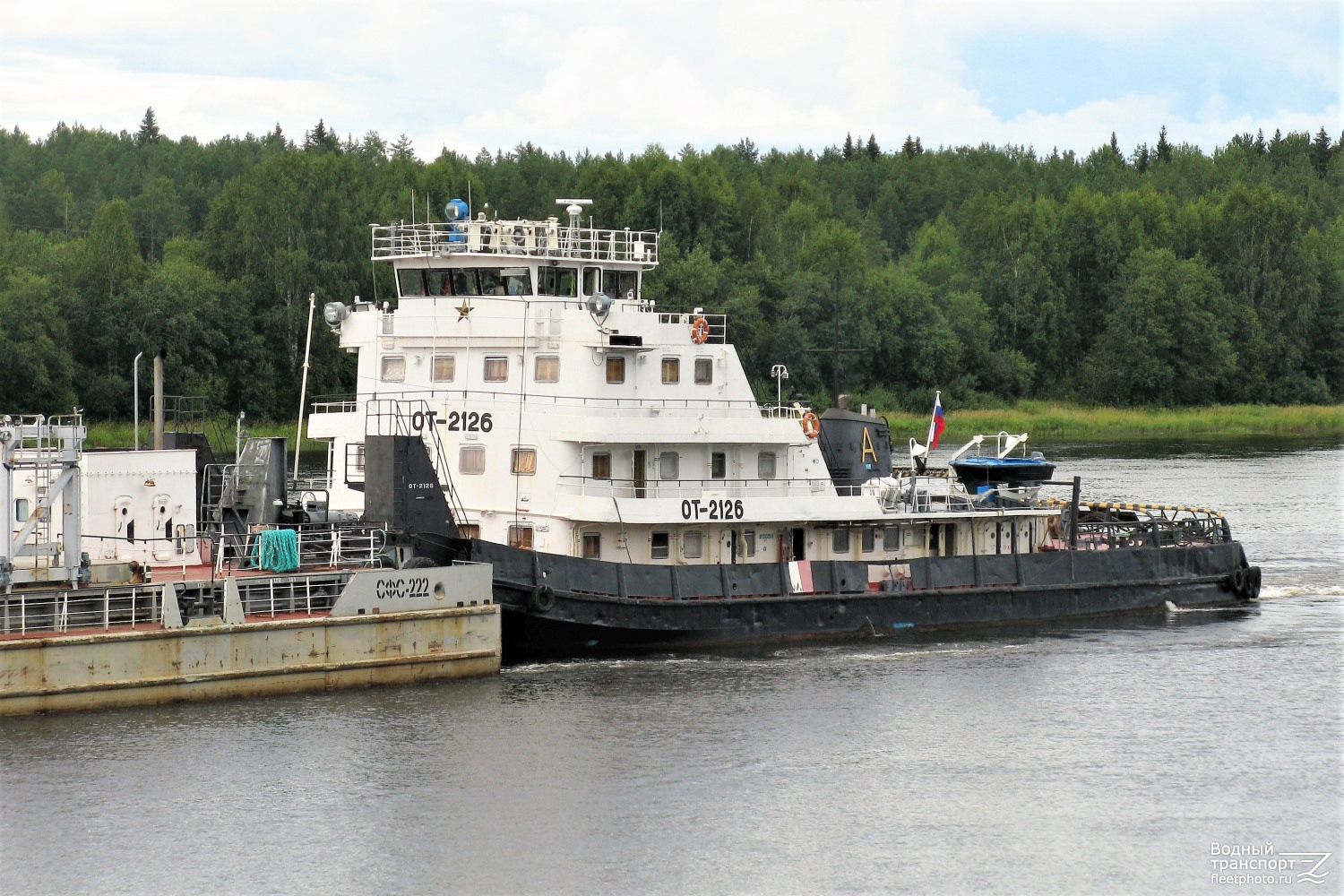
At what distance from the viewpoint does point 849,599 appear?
27.9 metres

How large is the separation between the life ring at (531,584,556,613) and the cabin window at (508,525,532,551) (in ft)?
4.53

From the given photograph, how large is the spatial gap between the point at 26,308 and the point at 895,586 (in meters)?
43.0

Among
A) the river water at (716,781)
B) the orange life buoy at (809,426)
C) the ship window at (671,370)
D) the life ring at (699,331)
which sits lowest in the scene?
the river water at (716,781)

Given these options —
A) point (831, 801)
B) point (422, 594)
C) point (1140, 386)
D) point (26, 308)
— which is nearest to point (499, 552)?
point (422, 594)

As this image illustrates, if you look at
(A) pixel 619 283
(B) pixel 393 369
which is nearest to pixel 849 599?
(A) pixel 619 283

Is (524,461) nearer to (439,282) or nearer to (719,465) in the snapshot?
(719,465)

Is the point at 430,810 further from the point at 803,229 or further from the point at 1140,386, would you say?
the point at 803,229

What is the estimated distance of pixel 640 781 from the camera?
66.8 ft

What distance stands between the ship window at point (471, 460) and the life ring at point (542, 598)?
2.52 m

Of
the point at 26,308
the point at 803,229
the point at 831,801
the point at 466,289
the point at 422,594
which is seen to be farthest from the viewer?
the point at 803,229

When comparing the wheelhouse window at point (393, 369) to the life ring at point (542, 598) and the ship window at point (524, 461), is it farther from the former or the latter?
the life ring at point (542, 598)

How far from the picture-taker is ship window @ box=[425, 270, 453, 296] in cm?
2739

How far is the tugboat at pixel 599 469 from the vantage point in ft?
84.0

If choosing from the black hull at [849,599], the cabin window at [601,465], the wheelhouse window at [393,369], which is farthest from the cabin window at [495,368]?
the black hull at [849,599]
